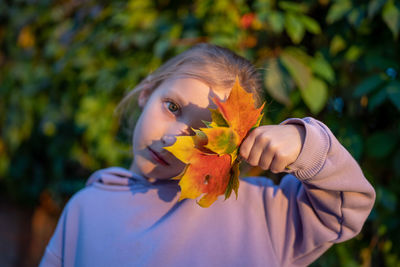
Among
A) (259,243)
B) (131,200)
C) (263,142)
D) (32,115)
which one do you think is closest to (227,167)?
(263,142)

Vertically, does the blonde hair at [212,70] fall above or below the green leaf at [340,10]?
below

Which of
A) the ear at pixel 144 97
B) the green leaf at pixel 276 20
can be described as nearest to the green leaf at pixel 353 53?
the green leaf at pixel 276 20

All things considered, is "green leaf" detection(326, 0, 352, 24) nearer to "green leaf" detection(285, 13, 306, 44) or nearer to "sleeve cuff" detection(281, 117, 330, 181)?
"green leaf" detection(285, 13, 306, 44)

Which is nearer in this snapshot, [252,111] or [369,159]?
[252,111]

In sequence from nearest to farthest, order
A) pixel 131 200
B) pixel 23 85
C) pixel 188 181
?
pixel 188 181 < pixel 131 200 < pixel 23 85

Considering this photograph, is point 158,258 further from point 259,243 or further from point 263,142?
point 263,142

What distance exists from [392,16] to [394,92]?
227 millimetres

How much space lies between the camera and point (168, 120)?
0.78m

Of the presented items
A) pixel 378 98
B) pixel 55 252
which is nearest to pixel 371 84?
pixel 378 98

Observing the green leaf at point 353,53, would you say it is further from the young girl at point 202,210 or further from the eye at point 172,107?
the eye at point 172,107

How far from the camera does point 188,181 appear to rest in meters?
0.58

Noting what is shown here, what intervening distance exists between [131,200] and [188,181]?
336mm

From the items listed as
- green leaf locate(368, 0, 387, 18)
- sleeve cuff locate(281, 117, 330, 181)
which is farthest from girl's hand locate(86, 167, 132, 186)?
green leaf locate(368, 0, 387, 18)

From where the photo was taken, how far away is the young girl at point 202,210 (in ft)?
2.25
